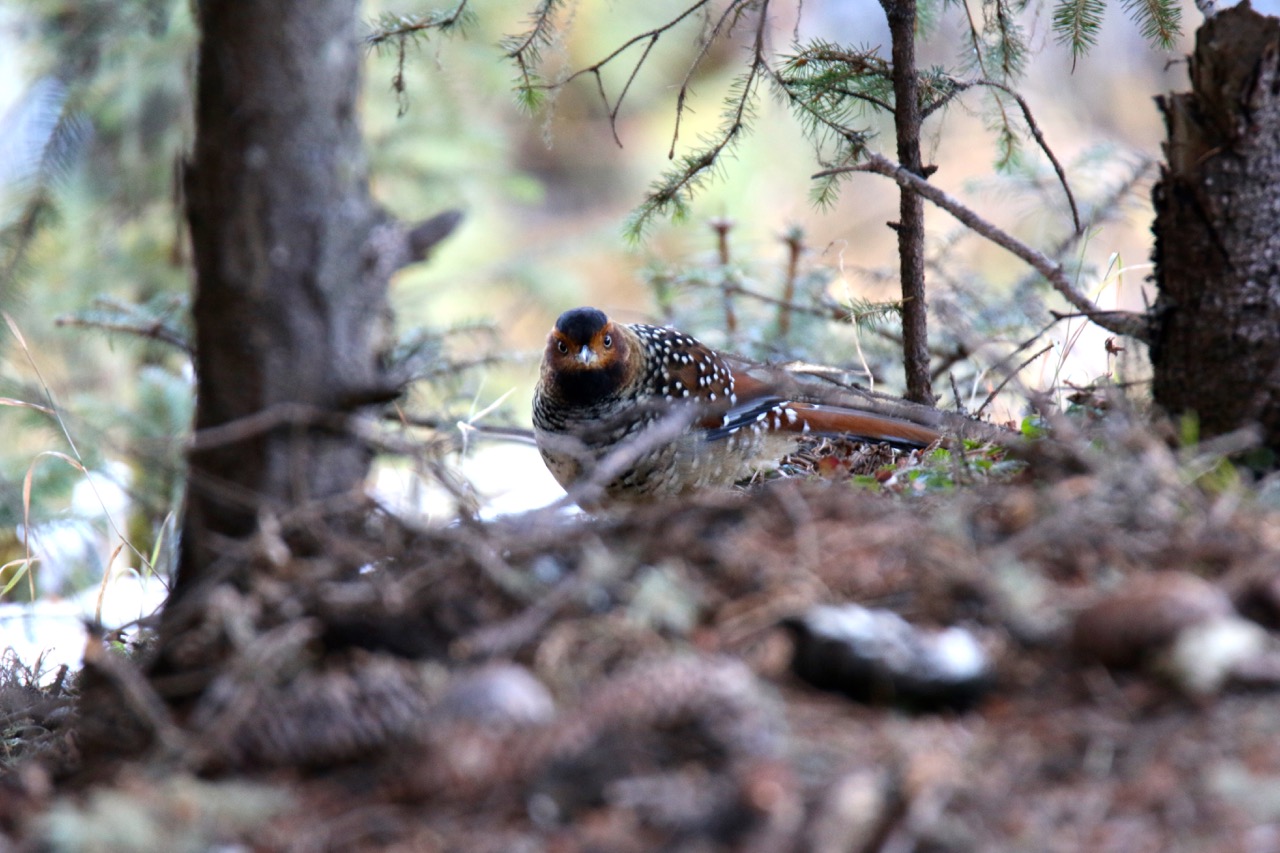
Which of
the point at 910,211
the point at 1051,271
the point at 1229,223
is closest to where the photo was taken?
the point at 1229,223

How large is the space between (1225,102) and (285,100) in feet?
6.06

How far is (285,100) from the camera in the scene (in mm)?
2014

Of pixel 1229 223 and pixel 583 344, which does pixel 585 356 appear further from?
pixel 1229 223

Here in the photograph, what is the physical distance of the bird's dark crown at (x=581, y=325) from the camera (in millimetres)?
3951

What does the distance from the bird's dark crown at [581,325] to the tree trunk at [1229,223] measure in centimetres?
203

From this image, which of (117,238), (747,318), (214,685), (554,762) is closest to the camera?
(554,762)

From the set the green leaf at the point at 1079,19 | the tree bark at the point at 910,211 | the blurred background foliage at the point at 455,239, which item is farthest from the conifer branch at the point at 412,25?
the green leaf at the point at 1079,19

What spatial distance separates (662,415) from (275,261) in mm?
1997

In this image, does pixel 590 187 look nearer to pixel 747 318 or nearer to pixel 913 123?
pixel 747 318

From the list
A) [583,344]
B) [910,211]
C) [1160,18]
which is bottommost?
[583,344]

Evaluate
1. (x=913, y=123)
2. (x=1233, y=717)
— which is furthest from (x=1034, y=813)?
(x=913, y=123)

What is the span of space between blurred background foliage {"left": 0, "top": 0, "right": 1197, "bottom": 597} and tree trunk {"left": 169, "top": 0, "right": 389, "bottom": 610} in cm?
15

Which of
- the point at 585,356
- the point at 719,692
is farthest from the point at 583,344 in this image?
the point at 719,692

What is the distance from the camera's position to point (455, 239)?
952cm
